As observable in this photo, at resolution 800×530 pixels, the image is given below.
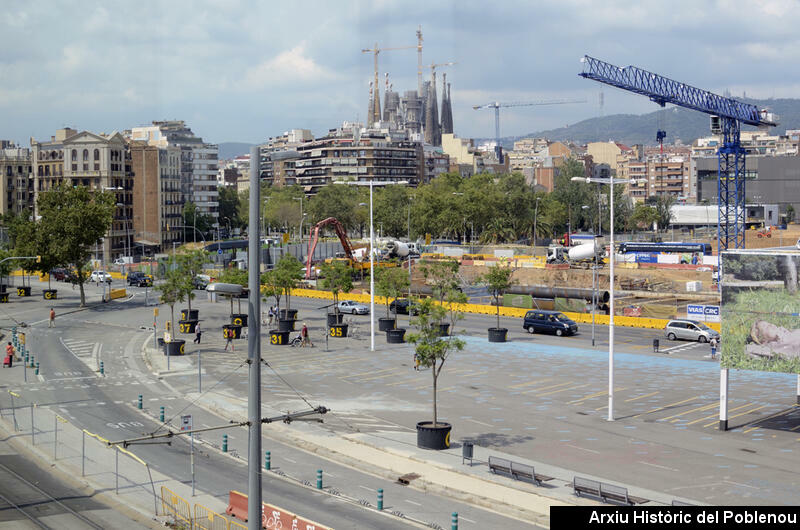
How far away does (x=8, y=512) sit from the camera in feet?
79.9

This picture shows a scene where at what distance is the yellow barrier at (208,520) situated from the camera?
22109 mm

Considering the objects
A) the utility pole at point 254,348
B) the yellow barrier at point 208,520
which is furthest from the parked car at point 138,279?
the utility pole at point 254,348

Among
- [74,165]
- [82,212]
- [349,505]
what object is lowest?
[349,505]

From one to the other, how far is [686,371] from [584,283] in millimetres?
50873

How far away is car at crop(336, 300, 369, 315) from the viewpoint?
7400cm

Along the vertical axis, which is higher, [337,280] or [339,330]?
[337,280]

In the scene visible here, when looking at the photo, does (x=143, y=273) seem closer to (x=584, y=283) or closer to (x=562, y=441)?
(x=584, y=283)

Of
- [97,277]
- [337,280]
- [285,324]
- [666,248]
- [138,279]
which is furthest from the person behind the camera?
[666,248]

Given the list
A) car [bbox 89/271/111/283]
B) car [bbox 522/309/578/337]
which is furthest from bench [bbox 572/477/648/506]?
car [bbox 89/271/111/283]

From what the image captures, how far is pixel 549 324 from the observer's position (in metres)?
62.5

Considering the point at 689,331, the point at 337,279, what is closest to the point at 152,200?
the point at 337,279

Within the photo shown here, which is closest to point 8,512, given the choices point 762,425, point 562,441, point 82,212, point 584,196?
point 562,441

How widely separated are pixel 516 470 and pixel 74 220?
207 feet

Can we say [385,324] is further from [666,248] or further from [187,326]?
[666,248]
